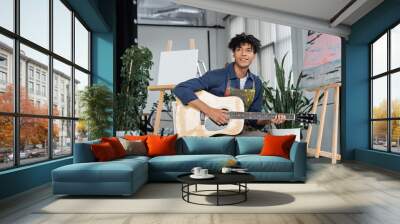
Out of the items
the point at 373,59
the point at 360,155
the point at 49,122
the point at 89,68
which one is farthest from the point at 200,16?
the point at 49,122

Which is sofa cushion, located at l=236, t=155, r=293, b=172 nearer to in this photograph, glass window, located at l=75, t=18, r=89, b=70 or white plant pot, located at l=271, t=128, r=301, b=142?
white plant pot, located at l=271, t=128, r=301, b=142

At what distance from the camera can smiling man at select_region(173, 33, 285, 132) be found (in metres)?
4.91

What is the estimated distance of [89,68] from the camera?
24.1 ft

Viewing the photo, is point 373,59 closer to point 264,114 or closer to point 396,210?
point 264,114

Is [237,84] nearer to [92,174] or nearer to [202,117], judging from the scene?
[202,117]

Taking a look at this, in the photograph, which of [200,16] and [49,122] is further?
[200,16]

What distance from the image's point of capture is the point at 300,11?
21.1ft

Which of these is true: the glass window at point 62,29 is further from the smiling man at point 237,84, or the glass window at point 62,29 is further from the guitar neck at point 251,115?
the guitar neck at point 251,115

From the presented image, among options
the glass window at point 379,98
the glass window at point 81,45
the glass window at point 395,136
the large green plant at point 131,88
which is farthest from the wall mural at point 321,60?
the glass window at point 81,45

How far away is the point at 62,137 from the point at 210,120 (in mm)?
2506

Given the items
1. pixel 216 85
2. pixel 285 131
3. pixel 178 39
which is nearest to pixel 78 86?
pixel 216 85

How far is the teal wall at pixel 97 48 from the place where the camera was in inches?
177

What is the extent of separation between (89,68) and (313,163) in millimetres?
4616

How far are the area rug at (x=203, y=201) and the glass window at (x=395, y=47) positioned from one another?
318cm
